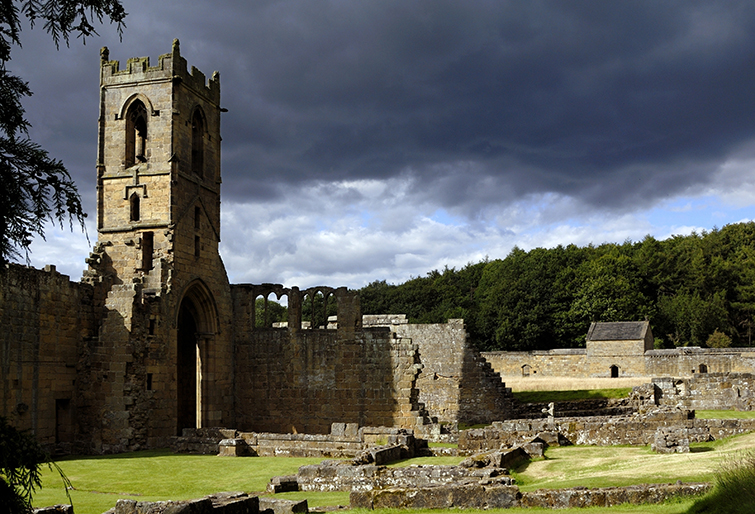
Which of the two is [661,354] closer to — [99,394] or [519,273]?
[519,273]

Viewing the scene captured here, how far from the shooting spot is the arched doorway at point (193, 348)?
909 inches

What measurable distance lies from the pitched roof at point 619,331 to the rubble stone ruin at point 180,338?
19.2 meters

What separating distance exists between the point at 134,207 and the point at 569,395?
18.3 m

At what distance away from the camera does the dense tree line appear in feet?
164

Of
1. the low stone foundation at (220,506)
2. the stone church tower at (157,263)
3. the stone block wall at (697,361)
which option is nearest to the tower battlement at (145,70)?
the stone church tower at (157,263)

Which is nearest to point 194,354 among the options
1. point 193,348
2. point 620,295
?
point 193,348

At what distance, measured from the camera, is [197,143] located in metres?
24.7

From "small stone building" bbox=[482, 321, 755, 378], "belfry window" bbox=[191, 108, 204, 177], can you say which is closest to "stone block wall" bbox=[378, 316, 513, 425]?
"belfry window" bbox=[191, 108, 204, 177]

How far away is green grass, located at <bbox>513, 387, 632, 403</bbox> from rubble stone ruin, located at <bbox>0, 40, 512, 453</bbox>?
593 cm

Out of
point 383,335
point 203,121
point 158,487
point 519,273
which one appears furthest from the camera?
point 519,273

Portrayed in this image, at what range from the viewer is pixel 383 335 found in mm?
22672

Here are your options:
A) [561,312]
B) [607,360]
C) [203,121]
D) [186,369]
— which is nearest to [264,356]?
[186,369]

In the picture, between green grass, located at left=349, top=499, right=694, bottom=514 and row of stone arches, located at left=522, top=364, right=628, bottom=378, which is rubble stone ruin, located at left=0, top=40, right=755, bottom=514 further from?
row of stone arches, located at left=522, top=364, right=628, bottom=378

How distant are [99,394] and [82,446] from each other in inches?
57.0
